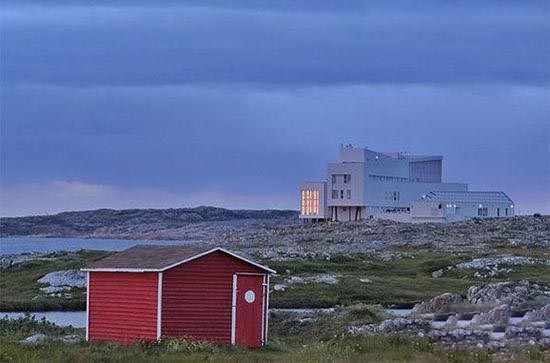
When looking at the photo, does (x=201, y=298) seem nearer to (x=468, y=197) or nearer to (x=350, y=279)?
(x=350, y=279)

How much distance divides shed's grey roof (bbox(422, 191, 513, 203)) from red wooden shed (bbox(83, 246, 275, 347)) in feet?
307

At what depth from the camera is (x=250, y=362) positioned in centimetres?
2802

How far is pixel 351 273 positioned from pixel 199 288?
34134mm

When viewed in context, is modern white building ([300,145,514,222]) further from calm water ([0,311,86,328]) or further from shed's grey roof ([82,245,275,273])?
shed's grey roof ([82,245,275,273])

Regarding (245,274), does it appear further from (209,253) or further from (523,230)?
(523,230)

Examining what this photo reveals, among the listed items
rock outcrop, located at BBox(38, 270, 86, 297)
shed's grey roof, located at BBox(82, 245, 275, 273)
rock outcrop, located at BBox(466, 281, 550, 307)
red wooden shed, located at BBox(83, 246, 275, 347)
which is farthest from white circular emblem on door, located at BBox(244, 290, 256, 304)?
rock outcrop, located at BBox(38, 270, 86, 297)

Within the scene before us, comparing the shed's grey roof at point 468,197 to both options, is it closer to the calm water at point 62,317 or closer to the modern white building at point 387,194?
the modern white building at point 387,194

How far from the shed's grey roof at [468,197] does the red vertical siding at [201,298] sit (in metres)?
94.0

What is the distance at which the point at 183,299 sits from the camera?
1358 inches

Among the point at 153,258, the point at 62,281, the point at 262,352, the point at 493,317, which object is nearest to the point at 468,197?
the point at 62,281

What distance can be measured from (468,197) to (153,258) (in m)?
99.0

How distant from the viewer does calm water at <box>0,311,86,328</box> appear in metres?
46.0

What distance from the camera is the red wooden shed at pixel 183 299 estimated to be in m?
34.3

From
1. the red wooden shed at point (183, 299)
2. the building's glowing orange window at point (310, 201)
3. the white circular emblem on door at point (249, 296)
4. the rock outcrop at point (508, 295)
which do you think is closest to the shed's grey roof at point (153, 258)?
the red wooden shed at point (183, 299)
